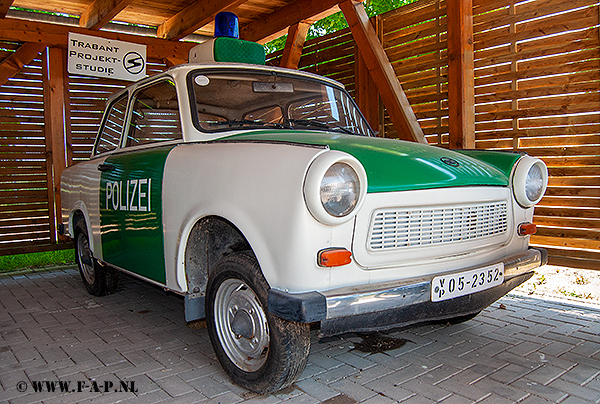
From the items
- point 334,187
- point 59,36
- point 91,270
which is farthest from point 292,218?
point 59,36

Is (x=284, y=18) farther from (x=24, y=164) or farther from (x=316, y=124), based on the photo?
(x=24, y=164)

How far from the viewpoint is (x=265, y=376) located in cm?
240

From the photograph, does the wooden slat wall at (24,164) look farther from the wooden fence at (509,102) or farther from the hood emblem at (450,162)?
the hood emblem at (450,162)

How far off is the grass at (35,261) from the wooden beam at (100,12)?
321cm

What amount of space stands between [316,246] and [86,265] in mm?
3542

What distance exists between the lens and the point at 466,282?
2447 mm

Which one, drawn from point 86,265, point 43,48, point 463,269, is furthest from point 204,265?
point 43,48

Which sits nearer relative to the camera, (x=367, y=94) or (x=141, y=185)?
(x=141, y=185)

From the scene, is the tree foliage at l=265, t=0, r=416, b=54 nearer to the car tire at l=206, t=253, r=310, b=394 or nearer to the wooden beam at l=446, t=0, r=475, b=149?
the wooden beam at l=446, t=0, r=475, b=149

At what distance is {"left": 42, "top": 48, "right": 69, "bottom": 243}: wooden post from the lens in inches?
274

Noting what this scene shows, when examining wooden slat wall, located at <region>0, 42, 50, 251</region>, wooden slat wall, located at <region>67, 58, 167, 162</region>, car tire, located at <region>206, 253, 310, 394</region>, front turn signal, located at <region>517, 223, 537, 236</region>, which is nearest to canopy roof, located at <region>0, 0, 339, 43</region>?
wooden slat wall, located at <region>0, 42, 50, 251</region>

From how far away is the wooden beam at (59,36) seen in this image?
634cm
